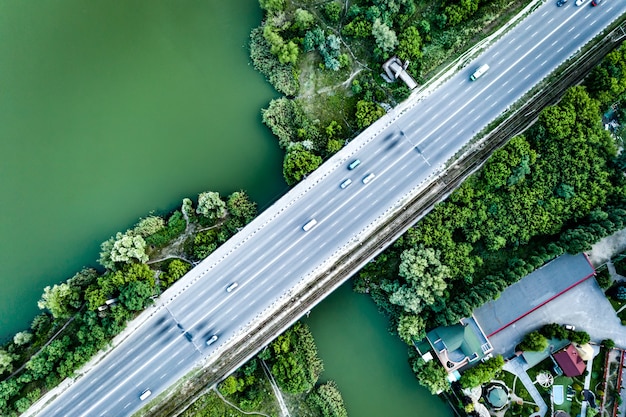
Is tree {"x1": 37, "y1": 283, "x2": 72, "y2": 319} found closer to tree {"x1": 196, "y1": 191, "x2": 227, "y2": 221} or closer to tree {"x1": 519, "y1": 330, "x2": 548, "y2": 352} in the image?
tree {"x1": 196, "y1": 191, "x2": 227, "y2": 221}

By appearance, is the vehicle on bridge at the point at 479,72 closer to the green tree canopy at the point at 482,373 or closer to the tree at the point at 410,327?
the tree at the point at 410,327

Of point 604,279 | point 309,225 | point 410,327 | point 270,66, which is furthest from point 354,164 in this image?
point 604,279

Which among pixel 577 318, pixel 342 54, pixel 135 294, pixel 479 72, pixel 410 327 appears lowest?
pixel 577 318

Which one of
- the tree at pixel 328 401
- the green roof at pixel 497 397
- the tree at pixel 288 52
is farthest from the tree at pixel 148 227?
the green roof at pixel 497 397

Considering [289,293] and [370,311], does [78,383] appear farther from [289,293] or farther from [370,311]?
[370,311]

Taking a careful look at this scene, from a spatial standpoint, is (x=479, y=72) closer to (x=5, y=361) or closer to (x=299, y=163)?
(x=299, y=163)

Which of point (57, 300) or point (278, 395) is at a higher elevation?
point (57, 300)
